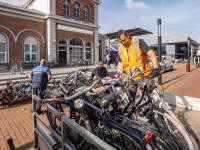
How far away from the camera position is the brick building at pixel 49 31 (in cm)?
1487

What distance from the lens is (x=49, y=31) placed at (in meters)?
17.2

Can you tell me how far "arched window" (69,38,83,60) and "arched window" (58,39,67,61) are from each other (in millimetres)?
845

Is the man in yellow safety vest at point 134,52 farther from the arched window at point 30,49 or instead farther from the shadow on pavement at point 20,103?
the arched window at point 30,49

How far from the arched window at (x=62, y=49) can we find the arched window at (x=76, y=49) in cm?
85

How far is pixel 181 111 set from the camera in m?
4.70

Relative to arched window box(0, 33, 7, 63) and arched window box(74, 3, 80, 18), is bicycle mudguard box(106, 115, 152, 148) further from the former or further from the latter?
arched window box(74, 3, 80, 18)

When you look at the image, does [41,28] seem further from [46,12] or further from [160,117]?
[160,117]

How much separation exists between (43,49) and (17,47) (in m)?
2.78

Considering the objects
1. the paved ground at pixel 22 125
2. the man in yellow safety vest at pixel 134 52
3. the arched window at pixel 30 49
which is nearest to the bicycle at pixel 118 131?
the man in yellow safety vest at pixel 134 52

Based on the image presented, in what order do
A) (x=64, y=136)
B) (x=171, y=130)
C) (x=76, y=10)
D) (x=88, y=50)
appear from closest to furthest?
(x=64, y=136) → (x=171, y=130) → (x=76, y=10) → (x=88, y=50)

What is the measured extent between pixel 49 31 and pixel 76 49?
460cm

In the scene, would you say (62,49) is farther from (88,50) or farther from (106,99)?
(106,99)

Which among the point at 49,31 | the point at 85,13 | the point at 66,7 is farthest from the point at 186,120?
the point at 85,13

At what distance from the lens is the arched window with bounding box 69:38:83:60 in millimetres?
20200
